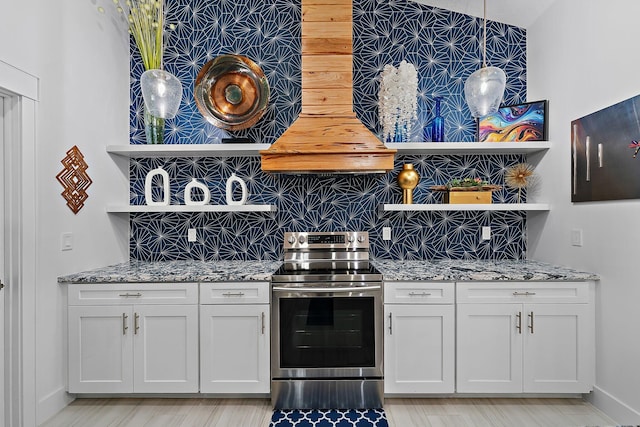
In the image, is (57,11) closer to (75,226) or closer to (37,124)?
(37,124)

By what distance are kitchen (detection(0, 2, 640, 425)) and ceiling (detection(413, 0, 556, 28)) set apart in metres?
0.09

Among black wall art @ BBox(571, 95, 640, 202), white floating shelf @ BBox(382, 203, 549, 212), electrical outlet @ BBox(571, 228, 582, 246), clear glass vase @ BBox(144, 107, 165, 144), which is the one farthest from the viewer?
clear glass vase @ BBox(144, 107, 165, 144)

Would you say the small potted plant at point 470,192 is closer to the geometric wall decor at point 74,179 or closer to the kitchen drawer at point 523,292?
the kitchen drawer at point 523,292

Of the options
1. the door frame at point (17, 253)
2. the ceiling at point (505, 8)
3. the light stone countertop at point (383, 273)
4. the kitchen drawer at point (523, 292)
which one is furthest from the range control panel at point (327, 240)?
the ceiling at point (505, 8)

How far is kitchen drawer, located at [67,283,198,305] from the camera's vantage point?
8.07 feet

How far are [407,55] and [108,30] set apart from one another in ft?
7.74

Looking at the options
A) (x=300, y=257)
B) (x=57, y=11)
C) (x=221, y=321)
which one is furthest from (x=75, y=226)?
(x=300, y=257)

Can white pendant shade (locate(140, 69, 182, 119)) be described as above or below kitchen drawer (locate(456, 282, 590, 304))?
above

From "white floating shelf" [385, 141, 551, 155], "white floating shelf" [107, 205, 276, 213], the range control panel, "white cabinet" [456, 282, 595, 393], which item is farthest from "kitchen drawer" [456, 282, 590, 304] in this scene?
"white floating shelf" [107, 205, 276, 213]

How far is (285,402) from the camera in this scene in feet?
8.07

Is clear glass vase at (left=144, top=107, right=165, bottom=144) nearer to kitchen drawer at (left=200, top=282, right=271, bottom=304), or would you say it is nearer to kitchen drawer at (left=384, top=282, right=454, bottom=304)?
kitchen drawer at (left=200, top=282, right=271, bottom=304)

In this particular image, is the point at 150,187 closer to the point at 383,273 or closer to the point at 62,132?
the point at 62,132

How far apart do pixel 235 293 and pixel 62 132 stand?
1.51 metres

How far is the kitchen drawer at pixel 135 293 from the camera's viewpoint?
96.8 inches
